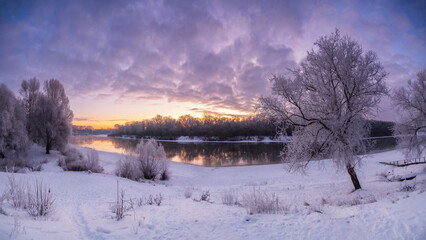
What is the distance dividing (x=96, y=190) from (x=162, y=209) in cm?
764

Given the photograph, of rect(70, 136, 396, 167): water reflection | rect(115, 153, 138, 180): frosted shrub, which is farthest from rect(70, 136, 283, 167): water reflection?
rect(115, 153, 138, 180): frosted shrub

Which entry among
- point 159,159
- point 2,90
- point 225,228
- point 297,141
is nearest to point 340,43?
point 297,141

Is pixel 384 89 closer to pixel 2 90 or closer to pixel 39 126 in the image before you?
pixel 2 90

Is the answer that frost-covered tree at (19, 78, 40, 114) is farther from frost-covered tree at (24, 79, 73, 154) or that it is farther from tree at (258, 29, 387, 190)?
tree at (258, 29, 387, 190)

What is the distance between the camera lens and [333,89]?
399 inches

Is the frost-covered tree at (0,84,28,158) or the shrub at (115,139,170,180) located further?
the frost-covered tree at (0,84,28,158)

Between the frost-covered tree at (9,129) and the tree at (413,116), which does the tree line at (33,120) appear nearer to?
the frost-covered tree at (9,129)

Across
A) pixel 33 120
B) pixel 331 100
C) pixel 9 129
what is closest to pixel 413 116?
pixel 331 100

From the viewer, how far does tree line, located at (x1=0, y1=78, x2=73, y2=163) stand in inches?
886

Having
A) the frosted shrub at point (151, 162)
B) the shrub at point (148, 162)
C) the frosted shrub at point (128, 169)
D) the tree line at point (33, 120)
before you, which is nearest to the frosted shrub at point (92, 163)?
the frosted shrub at point (128, 169)

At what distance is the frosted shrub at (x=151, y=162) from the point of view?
21.1 metres

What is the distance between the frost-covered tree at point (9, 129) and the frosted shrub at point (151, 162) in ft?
47.0

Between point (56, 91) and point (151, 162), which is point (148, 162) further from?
point (56, 91)

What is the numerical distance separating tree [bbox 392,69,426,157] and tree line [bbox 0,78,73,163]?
38732 mm
